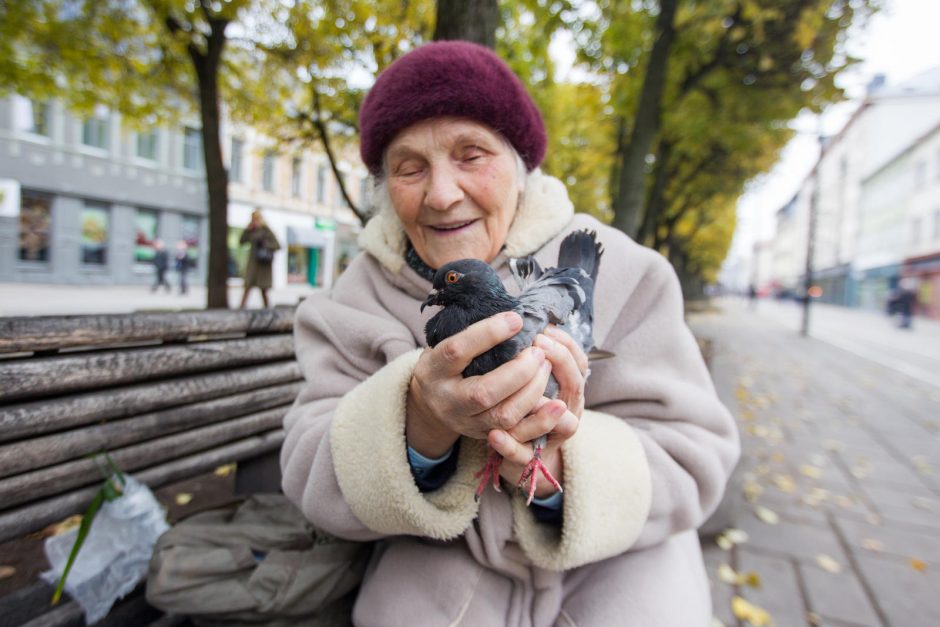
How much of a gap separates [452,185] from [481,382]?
642 millimetres

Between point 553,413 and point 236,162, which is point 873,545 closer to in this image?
point 553,413

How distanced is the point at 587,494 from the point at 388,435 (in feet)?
1.69

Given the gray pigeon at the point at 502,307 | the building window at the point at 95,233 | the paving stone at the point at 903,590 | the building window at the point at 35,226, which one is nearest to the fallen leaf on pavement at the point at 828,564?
the paving stone at the point at 903,590

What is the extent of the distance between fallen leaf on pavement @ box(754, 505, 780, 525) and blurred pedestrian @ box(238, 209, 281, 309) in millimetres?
7258

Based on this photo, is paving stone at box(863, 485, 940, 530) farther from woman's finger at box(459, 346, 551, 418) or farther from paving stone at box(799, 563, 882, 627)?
woman's finger at box(459, 346, 551, 418)

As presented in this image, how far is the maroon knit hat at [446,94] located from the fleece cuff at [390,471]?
679 millimetres

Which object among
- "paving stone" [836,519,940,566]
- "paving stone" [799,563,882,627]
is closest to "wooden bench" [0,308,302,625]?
"paving stone" [799,563,882,627]

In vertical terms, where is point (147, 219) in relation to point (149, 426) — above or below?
above

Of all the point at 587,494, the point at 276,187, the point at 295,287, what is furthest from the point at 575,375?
the point at 276,187

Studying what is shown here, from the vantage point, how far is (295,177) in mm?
11477

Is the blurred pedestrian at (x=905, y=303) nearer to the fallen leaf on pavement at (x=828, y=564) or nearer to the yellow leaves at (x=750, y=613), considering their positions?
the fallen leaf on pavement at (x=828, y=564)

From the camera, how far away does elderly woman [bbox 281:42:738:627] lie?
1.16 m

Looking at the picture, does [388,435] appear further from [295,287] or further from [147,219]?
[147,219]

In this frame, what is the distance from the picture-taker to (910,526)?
3268 mm
